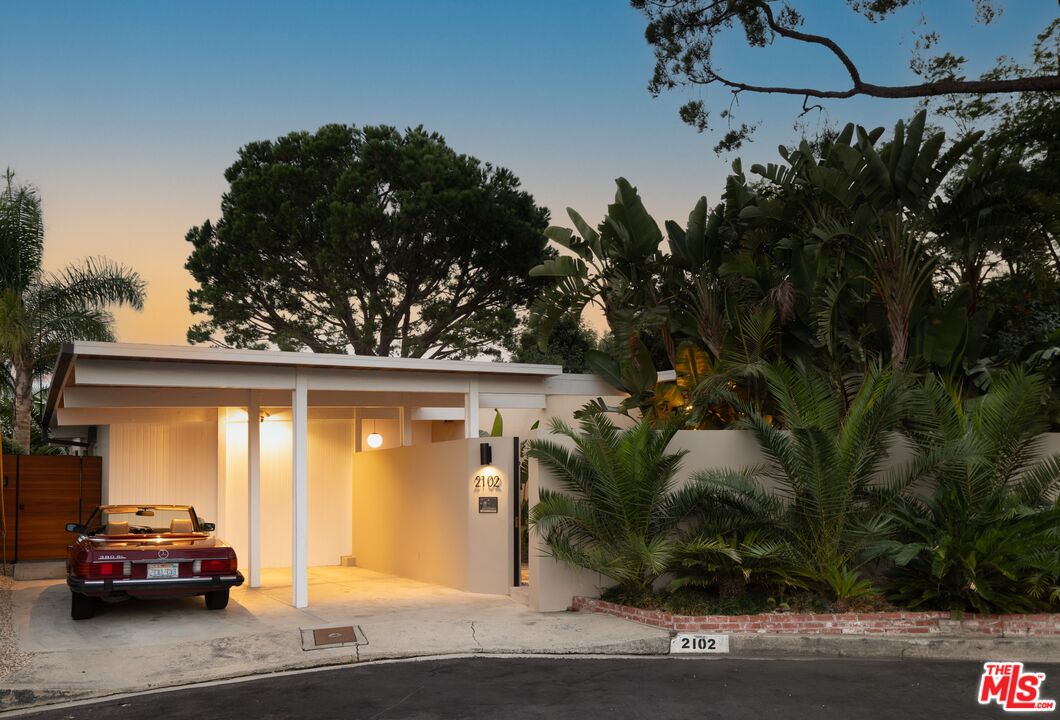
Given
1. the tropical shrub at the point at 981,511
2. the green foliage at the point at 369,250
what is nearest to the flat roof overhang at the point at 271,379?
the tropical shrub at the point at 981,511

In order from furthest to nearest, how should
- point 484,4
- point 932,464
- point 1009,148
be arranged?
point 484,4, point 1009,148, point 932,464

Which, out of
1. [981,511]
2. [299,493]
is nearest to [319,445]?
[299,493]

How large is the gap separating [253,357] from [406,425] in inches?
232

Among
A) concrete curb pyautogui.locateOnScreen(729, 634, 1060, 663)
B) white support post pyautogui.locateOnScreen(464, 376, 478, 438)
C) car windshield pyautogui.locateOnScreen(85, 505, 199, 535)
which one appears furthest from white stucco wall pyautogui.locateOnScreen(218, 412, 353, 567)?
concrete curb pyautogui.locateOnScreen(729, 634, 1060, 663)

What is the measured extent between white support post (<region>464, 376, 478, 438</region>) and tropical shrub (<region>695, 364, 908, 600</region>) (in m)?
4.14

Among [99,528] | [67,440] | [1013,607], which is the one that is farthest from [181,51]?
[1013,607]

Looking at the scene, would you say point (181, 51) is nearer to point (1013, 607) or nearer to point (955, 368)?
point (955, 368)

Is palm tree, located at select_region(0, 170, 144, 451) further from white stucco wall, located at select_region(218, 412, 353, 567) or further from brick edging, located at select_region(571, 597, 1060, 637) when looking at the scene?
brick edging, located at select_region(571, 597, 1060, 637)

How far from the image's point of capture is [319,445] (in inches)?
710

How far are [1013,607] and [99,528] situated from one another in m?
10.6

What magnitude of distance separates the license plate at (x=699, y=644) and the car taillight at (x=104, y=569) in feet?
20.0

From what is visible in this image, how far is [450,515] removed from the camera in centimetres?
1393

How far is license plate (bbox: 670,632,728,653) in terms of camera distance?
31.1 ft

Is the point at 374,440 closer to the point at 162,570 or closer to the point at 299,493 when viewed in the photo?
the point at 299,493
